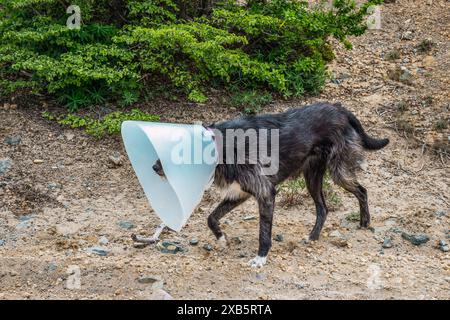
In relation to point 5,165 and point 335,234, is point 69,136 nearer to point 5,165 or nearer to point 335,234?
point 5,165

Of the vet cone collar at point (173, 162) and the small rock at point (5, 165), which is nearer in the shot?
the vet cone collar at point (173, 162)

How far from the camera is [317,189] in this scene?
21.9 ft

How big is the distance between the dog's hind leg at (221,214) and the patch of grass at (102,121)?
1.96 meters

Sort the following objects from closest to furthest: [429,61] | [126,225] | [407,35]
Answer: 1. [126,225]
2. [429,61]
3. [407,35]

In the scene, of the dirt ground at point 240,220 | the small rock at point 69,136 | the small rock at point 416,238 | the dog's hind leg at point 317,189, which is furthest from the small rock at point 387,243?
the small rock at point 69,136

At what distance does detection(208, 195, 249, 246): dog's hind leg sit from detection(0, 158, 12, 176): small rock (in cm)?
277

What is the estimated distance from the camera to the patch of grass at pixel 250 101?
871 cm

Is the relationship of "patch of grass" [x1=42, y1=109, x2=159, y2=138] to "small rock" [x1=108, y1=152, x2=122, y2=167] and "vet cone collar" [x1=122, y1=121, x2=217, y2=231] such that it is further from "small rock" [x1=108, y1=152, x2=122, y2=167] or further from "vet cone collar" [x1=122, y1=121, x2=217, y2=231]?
"vet cone collar" [x1=122, y1=121, x2=217, y2=231]

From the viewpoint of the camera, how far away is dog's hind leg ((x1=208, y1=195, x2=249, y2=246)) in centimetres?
630

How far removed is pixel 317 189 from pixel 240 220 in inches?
35.3

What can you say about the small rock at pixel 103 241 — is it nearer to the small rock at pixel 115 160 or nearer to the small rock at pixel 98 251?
the small rock at pixel 98 251

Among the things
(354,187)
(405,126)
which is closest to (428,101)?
(405,126)

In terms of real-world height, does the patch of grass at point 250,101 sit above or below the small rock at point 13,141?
above

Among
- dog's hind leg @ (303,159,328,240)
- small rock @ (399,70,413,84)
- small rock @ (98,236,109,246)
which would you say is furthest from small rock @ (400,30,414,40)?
small rock @ (98,236,109,246)
